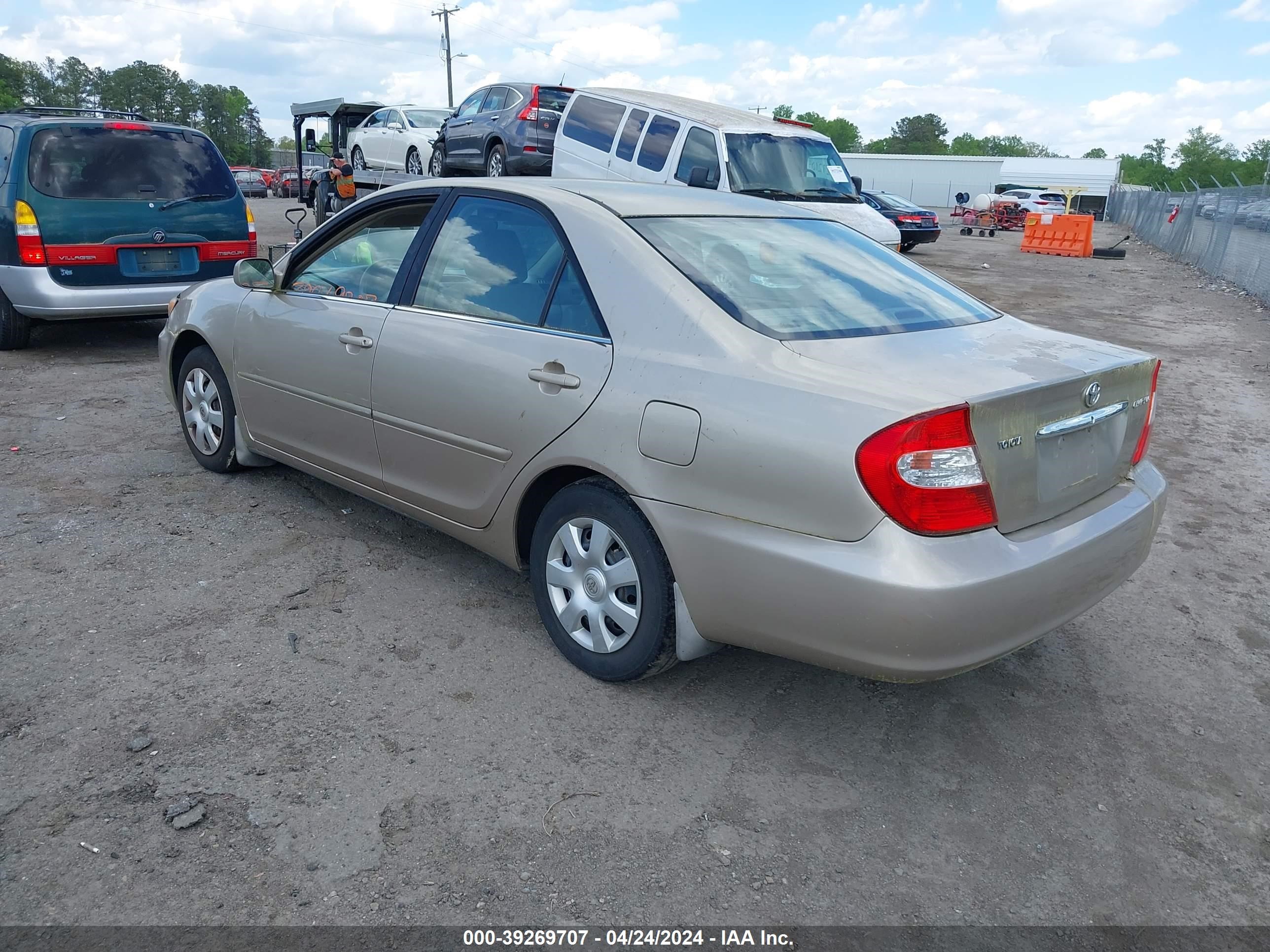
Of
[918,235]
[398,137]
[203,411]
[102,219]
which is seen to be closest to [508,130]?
[398,137]

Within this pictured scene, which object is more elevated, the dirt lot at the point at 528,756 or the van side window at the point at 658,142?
the van side window at the point at 658,142

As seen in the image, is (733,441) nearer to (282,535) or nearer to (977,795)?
(977,795)

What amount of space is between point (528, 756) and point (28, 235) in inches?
270

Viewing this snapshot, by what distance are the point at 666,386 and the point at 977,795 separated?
1.49 meters

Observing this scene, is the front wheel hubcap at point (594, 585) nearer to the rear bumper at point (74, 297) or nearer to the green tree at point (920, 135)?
the rear bumper at point (74, 297)

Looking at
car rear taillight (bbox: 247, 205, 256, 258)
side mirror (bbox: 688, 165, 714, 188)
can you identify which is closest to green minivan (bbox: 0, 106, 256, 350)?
car rear taillight (bbox: 247, 205, 256, 258)

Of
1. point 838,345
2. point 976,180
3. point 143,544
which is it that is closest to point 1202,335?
point 838,345

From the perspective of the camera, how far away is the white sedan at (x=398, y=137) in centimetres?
1731

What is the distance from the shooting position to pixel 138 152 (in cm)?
794

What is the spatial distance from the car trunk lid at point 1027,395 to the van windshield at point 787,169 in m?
7.68

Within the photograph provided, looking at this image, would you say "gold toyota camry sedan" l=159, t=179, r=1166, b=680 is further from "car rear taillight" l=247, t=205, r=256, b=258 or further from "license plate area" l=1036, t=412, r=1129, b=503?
"car rear taillight" l=247, t=205, r=256, b=258

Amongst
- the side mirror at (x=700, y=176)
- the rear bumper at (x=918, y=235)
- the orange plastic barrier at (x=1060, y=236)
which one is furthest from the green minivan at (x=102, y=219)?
the orange plastic barrier at (x=1060, y=236)

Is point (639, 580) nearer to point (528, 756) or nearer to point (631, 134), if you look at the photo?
point (528, 756)

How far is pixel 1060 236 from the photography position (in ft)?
84.7
